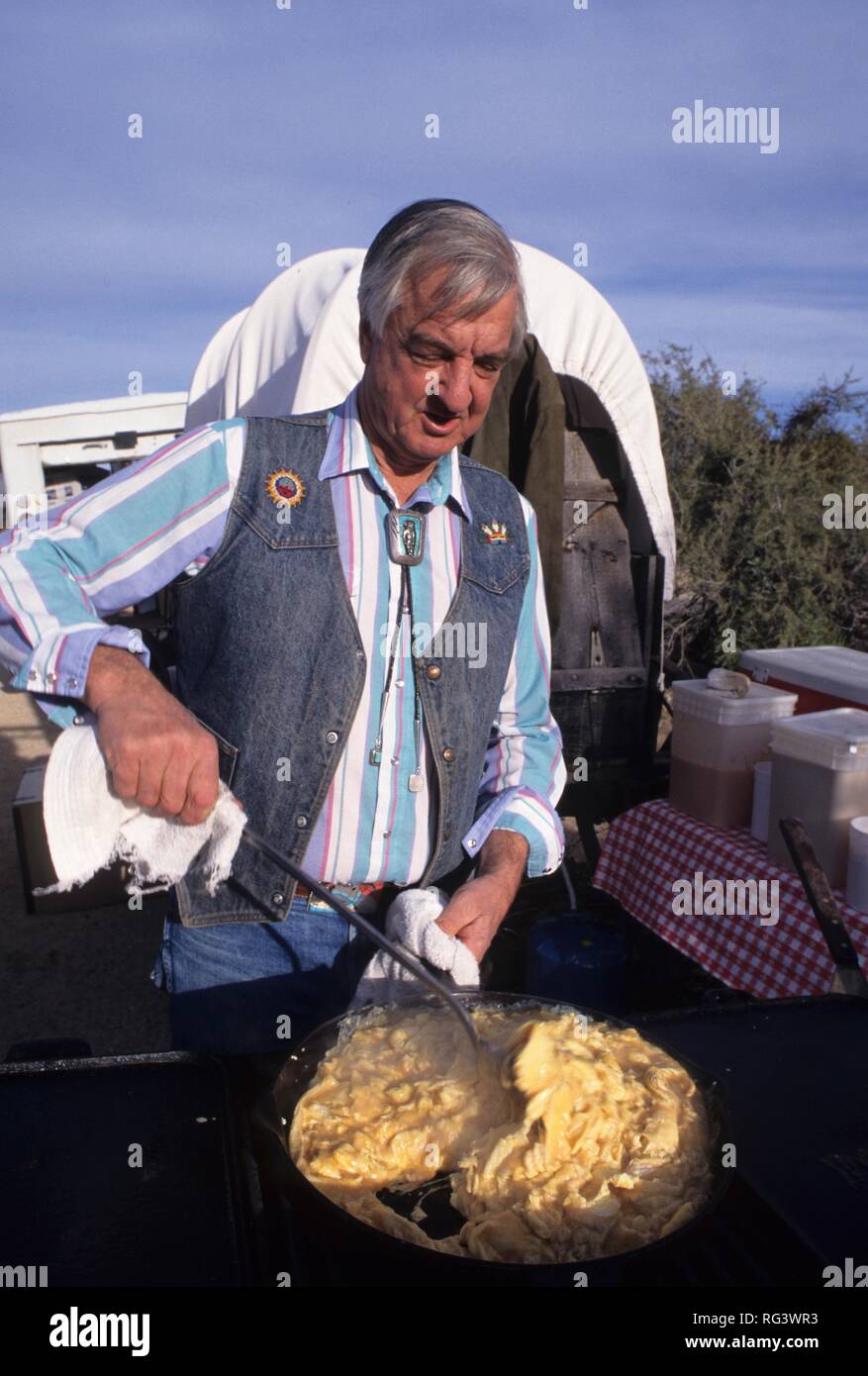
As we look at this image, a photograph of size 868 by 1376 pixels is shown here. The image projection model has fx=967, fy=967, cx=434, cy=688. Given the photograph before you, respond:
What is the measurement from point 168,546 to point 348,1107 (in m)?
1.11

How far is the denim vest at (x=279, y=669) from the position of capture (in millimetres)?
2004

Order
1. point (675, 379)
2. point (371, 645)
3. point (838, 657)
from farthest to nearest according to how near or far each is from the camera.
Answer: point (675, 379) → point (838, 657) → point (371, 645)

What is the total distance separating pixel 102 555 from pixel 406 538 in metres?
0.64

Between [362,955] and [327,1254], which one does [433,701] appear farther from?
[327,1254]

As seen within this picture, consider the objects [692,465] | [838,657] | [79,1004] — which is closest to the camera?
[838,657]

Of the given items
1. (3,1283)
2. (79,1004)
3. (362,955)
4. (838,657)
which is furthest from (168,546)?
(79,1004)

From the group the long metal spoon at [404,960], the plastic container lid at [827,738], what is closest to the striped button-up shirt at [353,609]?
the long metal spoon at [404,960]

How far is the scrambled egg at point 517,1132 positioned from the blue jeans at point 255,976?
0.42 metres

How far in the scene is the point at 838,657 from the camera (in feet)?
13.3

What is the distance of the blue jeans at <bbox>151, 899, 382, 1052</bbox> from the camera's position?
212 cm

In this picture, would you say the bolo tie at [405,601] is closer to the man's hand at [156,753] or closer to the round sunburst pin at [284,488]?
the round sunburst pin at [284,488]

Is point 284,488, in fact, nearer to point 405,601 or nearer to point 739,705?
point 405,601

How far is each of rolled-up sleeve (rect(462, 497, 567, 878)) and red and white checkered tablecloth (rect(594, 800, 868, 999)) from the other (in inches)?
48.7

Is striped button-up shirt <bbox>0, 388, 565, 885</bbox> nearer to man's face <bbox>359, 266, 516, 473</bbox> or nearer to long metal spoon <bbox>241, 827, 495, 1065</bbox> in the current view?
man's face <bbox>359, 266, 516, 473</bbox>
